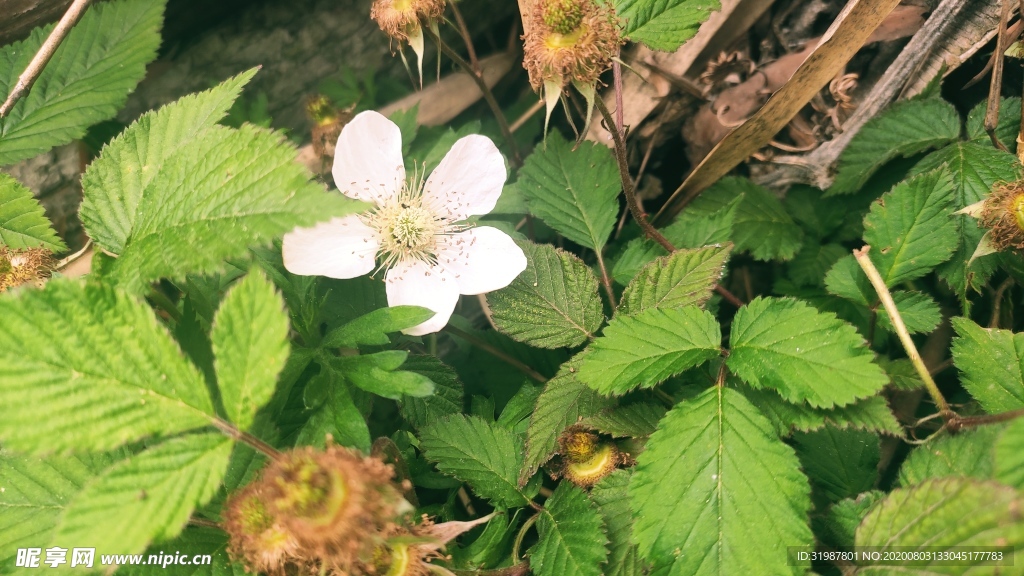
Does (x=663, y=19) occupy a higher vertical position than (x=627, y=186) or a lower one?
higher

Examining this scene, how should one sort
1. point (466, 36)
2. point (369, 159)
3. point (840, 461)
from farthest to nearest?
point (466, 36)
point (369, 159)
point (840, 461)

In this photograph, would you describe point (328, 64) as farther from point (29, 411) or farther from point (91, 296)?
point (29, 411)

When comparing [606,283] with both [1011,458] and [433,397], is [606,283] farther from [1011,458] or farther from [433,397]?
[1011,458]

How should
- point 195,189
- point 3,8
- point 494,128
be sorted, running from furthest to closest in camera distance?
point 494,128 < point 3,8 < point 195,189

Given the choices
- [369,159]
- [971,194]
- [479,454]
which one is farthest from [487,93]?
[971,194]

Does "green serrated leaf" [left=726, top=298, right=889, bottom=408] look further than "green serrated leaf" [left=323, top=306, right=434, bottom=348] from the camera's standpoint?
No

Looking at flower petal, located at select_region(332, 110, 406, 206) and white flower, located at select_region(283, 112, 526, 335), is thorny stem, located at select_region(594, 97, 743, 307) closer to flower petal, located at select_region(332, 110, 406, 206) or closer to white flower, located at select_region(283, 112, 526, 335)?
white flower, located at select_region(283, 112, 526, 335)

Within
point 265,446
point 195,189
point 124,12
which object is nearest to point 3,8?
point 124,12

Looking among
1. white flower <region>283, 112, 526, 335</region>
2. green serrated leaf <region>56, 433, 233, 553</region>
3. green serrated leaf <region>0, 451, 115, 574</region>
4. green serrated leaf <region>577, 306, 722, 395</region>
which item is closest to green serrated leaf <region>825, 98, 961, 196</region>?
green serrated leaf <region>577, 306, 722, 395</region>
